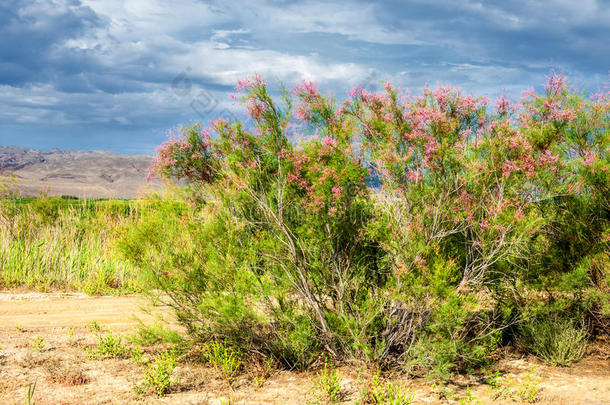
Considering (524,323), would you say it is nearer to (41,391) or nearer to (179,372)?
(179,372)

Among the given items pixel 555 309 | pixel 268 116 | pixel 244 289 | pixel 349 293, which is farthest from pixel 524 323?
pixel 268 116

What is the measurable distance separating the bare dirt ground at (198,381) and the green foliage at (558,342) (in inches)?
5.1

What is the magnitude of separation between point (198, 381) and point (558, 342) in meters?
4.36

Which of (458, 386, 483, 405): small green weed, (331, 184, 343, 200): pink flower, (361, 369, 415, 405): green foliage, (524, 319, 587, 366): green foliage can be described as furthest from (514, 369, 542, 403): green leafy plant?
(331, 184, 343, 200): pink flower

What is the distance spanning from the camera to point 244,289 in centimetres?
551

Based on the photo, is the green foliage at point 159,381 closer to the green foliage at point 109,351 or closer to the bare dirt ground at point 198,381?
the bare dirt ground at point 198,381

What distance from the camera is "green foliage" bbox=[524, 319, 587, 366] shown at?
6.10 meters

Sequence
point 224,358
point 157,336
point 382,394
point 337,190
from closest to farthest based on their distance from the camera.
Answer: point 382,394 < point 337,190 < point 224,358 < point 157,336

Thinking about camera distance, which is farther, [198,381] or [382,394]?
[198,381]

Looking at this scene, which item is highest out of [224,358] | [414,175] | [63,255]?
[414,175]

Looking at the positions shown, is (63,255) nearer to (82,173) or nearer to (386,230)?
(386,230)

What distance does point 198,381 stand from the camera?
554cm

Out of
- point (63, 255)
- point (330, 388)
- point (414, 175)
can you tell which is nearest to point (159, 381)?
point (330, 388)

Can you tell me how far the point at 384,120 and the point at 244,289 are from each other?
97.9 inches
